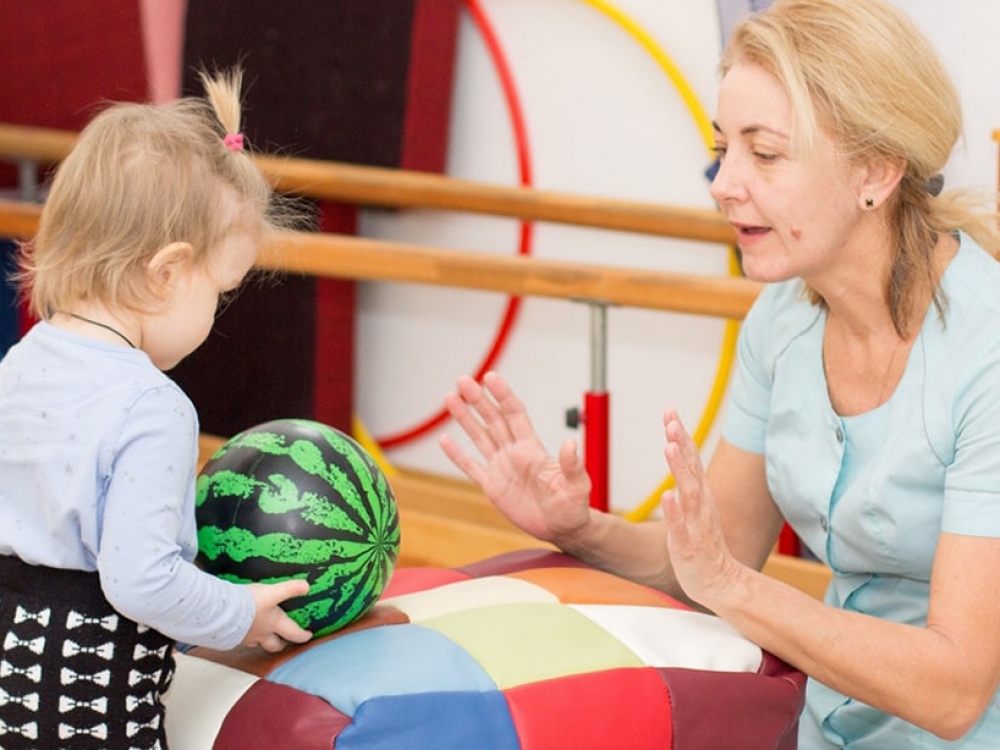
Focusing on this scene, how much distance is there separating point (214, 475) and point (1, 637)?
0.30 metres

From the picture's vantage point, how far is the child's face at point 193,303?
1727mm

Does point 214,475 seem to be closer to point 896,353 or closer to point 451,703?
point 451,703

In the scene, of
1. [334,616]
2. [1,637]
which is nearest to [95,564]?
[1,637]

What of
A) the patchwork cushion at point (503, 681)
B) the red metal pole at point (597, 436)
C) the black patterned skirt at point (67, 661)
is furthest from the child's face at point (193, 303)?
the red metal pole at point (597, 436)

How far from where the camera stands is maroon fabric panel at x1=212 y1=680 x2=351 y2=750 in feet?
5.42

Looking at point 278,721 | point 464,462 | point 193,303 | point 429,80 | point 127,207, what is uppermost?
point 429,80

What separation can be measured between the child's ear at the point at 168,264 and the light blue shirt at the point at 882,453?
2.80 feet

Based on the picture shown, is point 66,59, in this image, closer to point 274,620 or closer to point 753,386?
point 753,386

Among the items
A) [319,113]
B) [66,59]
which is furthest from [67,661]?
[66,59]

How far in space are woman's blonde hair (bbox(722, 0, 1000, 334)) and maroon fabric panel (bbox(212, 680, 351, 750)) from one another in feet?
2.87

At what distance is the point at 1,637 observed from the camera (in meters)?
1.66

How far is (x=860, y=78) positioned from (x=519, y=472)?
0.69 meters

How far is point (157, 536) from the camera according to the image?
1.60 m

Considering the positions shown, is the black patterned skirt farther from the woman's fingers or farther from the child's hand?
the woman's fingers
